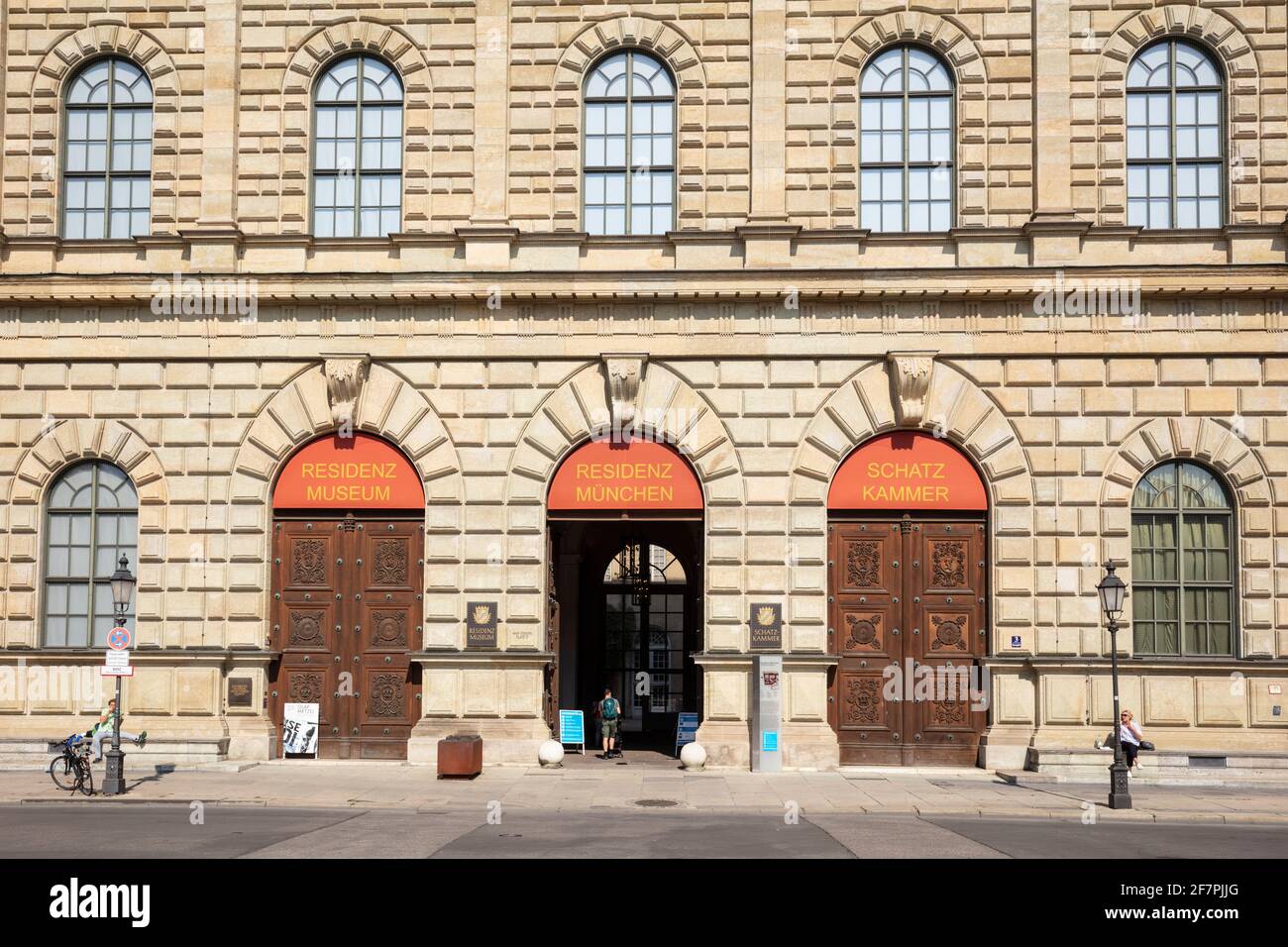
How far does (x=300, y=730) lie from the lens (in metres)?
28.3

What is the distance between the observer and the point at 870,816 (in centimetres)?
2161

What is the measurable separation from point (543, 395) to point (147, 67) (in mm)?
10802

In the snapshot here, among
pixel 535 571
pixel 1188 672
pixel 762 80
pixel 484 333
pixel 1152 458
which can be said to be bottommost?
pixel 1188 672

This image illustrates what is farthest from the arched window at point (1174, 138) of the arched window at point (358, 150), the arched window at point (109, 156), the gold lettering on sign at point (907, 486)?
the arched window at point (109, 156)

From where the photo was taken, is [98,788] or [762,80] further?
[762,80]

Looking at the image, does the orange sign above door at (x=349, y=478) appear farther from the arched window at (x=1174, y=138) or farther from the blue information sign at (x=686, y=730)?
the arched window at (x=1174, y=138)

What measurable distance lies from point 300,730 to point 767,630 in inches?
374

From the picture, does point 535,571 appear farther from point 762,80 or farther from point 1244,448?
point 1244,448

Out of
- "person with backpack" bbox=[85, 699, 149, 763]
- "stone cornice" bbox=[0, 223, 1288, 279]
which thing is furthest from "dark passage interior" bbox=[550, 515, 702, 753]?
"person with backpack" bbox=[85, 699, 149, 763]

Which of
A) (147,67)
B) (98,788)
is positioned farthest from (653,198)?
(98,788)

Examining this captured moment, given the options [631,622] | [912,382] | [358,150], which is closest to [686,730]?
[631,622]

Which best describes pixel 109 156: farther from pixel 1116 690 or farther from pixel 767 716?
pixel 1116 690
